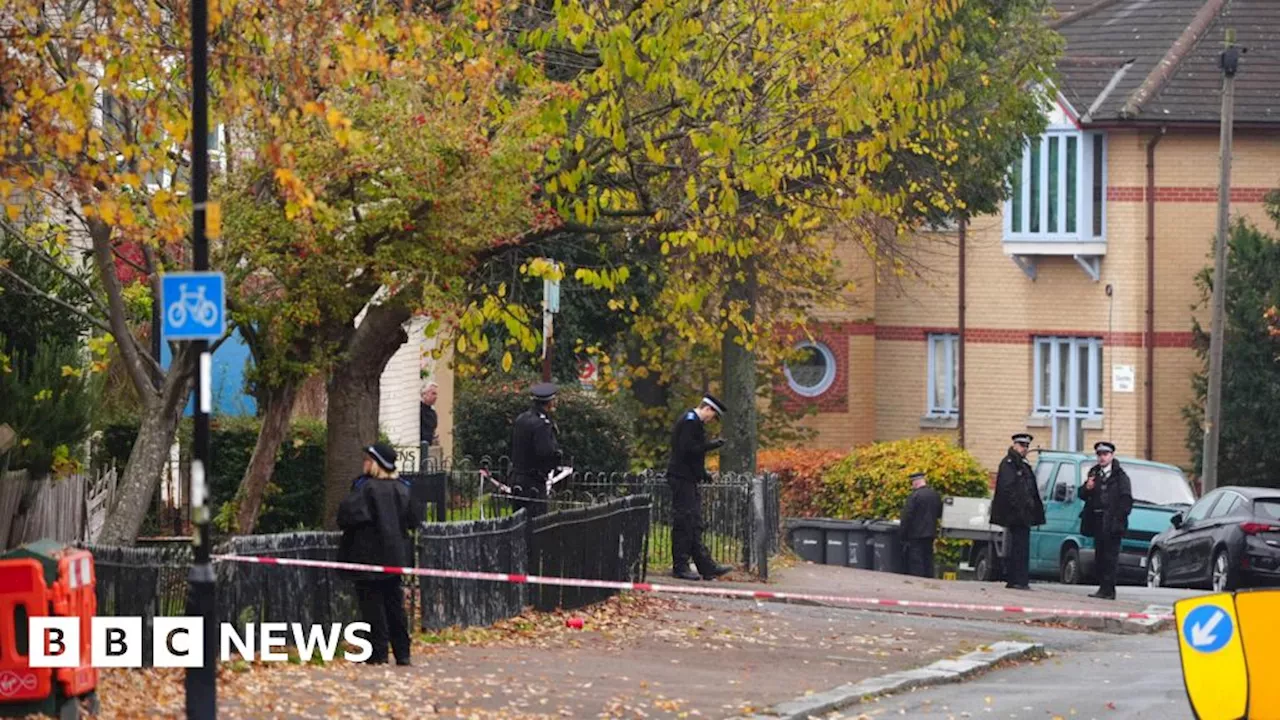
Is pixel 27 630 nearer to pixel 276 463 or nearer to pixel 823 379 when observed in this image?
pixel 276 463

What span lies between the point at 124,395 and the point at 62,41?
34.9ft

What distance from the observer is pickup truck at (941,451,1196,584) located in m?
29.8

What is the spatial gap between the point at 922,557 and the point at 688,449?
7690mm

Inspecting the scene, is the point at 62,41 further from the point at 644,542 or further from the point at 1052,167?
the point at 1052,167

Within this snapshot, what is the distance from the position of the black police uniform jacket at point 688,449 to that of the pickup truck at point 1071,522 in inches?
348

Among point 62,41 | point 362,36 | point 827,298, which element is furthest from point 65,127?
point 827,298

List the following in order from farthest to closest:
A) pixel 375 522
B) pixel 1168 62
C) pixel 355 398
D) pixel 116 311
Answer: pixel 1168 62 < pixel 355 398 < pixel 116 311 < pixel 375 522

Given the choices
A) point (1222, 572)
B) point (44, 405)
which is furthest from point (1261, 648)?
point (1222, 572)

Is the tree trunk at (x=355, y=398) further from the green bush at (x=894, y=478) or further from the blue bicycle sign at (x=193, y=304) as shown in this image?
the green bush at (x=894, y=478)

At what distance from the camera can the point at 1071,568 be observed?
2961 cm

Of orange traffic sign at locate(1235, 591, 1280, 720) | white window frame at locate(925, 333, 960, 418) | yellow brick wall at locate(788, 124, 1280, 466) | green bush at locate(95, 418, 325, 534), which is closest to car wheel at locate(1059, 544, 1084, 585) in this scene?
yellow brick wall at locate(788, 124, 1280, 466)

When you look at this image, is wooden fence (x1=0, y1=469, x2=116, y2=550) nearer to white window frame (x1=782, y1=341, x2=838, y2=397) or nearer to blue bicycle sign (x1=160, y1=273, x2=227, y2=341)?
blue bicycle sign (x1=160, y1=273, x2=227, y2=341)

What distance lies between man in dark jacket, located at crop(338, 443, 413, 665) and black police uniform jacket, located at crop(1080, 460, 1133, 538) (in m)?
10.2

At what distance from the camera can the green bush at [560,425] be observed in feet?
97.7
